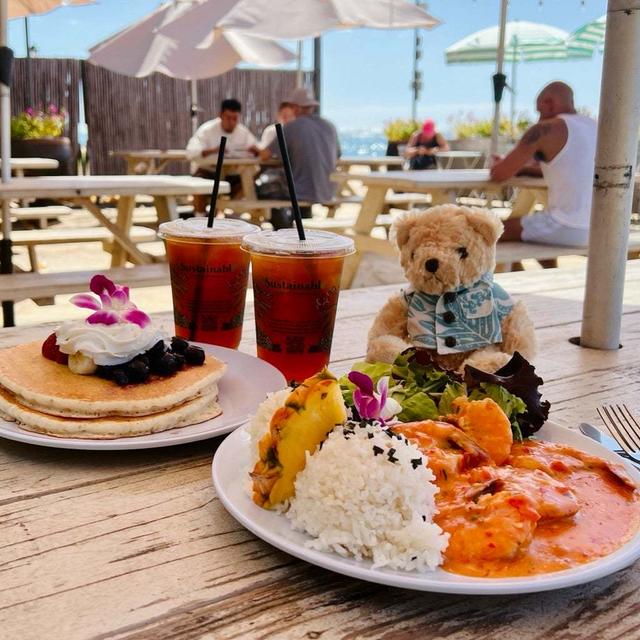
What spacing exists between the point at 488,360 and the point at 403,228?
29 cm


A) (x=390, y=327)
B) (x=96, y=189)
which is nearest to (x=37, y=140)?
(x=96, y=189)

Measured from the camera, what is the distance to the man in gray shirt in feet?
23.5

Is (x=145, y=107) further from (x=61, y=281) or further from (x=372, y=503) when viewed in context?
(x=372, y=503)

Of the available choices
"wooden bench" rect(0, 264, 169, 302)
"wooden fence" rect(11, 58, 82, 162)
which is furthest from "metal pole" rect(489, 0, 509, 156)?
"wooden fence" rect(11, 58, 82, 162)

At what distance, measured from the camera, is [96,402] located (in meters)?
1.00

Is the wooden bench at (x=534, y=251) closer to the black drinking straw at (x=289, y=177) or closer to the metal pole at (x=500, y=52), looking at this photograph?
the metal pole at (x=500, y=52)

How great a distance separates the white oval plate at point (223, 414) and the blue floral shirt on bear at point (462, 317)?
32 cm

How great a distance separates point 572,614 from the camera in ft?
2.28

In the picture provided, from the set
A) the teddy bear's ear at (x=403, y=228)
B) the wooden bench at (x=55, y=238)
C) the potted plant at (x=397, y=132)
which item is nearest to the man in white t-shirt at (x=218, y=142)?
the wooden bench at (x=55, y=238)

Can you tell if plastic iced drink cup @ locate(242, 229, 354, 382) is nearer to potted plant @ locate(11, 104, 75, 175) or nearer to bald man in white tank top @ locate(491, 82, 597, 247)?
bald man in white tank top @ locate(491, 82, 597, 247)

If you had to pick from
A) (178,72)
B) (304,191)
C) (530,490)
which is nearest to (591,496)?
(530,490)

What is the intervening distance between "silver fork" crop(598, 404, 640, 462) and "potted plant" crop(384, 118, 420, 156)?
1262 centimetres

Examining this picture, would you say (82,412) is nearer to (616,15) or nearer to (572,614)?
(572,614)

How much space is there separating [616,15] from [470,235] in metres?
0.63
